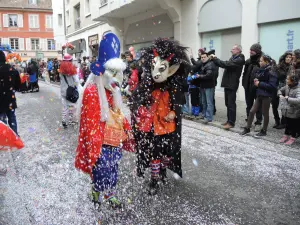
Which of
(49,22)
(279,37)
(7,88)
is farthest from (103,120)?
(49,22)

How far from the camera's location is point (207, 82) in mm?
7219

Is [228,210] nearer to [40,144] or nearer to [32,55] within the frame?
[40,144]

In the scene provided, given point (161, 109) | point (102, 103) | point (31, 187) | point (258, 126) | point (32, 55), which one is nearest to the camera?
point (102, 103)

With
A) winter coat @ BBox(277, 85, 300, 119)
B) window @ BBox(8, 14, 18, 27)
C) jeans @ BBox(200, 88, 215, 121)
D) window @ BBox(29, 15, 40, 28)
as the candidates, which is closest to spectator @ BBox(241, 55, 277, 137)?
winter coat @ BBox(277, 85, 300, 119)

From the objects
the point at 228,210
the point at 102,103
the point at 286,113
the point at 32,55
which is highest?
the point at 32,55

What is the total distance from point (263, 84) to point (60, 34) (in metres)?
32.2

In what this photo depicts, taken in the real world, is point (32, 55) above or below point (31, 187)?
above

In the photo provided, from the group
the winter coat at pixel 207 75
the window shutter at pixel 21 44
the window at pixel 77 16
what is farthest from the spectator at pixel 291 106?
the window shutter at pixel 21 44

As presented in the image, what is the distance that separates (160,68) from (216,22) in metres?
9.02

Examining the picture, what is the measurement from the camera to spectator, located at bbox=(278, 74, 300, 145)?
543 cm

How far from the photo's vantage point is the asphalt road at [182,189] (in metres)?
3.05

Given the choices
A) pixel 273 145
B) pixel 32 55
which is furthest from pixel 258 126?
pixel 32 55

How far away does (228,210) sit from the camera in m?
3.20

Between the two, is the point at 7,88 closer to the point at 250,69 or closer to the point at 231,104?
the point at 231,104
